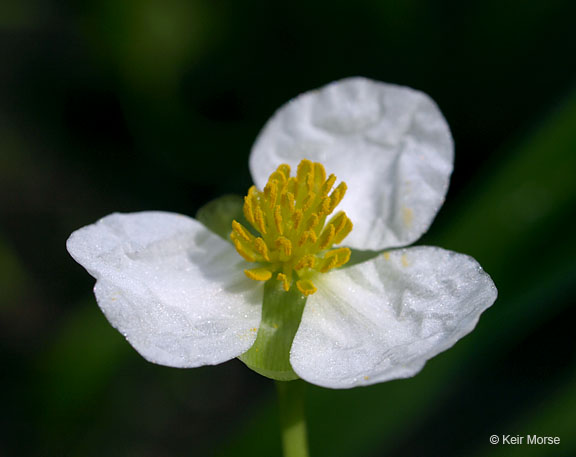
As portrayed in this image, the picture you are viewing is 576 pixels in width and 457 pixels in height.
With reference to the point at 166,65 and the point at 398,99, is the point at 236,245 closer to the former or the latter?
the point at 398,99

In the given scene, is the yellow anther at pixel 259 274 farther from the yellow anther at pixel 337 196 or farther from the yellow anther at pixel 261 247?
the yellow anther at pixel 337 196

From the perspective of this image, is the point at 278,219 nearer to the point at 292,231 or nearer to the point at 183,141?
the point at 292,231

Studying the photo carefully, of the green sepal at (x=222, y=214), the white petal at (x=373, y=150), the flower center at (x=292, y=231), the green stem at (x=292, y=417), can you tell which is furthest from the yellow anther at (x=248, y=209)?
the green stem at (x=292, y=417)

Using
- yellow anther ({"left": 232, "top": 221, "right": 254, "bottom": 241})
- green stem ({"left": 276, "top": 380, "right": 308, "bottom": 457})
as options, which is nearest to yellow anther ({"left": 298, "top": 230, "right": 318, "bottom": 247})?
yellow anther ({"left": 232, "top": 221, "right": 254, "bottom": 241})

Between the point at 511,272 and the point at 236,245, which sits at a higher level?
the point at 236,245

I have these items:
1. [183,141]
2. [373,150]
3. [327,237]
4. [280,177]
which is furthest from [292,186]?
[183,141]

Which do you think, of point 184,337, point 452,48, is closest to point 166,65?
point 452,48
